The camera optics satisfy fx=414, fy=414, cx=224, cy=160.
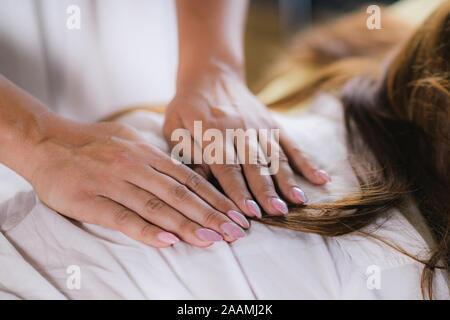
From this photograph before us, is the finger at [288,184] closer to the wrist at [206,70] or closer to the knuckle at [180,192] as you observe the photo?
the knuckle at [180,192]

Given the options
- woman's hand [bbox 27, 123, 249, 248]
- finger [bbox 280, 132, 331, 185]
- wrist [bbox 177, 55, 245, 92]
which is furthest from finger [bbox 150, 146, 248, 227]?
wrist [bbox 177, 55, 245, 92]

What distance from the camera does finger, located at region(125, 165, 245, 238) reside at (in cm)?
58

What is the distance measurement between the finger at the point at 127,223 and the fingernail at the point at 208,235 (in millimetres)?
33

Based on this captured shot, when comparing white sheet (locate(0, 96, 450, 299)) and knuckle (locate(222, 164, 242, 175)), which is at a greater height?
knuckle (locate(222, 164, 242, 175))

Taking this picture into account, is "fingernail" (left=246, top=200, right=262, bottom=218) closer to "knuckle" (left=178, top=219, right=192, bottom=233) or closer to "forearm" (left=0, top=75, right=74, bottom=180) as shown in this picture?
"knuckle" (left=178, top=219, right=192, bottom=233)

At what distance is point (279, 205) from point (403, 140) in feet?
1.03

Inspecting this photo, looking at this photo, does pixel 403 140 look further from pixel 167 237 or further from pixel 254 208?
pixel 167 237

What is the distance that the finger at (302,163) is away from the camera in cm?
68

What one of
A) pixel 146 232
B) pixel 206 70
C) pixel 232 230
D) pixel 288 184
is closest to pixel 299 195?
pixel 288 184

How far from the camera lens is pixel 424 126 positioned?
0.76m

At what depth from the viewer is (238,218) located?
0.59 metres

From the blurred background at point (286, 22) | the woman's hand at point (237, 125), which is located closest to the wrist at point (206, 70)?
the woman's hand at point (237, 125)
